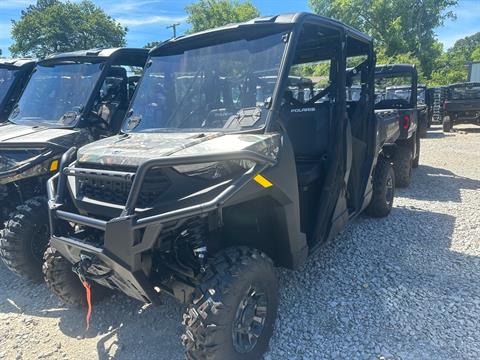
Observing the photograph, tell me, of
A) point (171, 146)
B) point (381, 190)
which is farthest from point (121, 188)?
point (381, 190)

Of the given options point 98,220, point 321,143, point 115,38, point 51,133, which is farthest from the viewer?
point 115,38

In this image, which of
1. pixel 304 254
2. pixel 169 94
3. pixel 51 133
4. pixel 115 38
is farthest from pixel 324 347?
pixel 115 38

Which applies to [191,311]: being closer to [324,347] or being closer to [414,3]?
[324,347]

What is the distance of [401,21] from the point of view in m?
32.5

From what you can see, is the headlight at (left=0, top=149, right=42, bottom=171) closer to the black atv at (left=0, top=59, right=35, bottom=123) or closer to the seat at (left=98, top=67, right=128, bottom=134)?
the seat at (left=98, top=67, right=128, bottom=134)

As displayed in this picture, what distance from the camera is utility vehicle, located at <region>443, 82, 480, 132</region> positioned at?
54.9 ft

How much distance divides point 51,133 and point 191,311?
3.06 m

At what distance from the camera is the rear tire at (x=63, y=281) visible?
314cm

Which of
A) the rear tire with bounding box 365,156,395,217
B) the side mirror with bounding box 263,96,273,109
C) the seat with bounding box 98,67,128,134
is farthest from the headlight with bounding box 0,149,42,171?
the rear tire with bounding box 365,156,395,217

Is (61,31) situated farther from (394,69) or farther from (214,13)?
(394,69)

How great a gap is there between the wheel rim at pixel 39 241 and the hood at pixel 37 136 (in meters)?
0.90

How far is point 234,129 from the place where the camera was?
2844mm

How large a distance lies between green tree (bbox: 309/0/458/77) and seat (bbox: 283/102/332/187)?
30993 mm

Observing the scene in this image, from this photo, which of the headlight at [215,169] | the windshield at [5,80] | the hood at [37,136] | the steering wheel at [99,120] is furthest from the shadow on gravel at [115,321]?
the windshield at [5,80]
